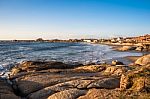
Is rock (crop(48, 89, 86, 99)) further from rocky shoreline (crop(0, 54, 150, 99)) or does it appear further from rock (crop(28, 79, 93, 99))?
rock (crop(28, 79, 93, 99))

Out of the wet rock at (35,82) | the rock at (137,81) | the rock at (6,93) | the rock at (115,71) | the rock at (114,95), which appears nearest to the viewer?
the rock at (114,95)

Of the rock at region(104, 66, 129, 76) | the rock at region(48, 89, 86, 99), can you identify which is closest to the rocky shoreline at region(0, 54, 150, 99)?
the rock at region(48, 89, 86, 99)

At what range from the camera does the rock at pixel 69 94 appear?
10320 millimetres

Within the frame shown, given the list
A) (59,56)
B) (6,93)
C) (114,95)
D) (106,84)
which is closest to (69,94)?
(114,95)

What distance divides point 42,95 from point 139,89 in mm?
3807

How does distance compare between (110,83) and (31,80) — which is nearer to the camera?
(110,83)

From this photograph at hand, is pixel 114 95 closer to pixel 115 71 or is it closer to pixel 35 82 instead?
pixel 35 82

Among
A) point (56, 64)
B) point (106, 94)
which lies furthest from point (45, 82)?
point (56, 64)

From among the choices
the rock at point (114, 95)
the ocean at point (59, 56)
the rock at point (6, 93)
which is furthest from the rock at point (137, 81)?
the ocean at point (59, 56)

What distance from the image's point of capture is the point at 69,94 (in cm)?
1045

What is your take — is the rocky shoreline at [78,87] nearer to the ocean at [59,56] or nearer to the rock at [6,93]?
the rock at [6,93]

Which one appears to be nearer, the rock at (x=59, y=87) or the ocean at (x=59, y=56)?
the rock at (x=59, y=87)

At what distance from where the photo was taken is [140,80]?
34.7 feet

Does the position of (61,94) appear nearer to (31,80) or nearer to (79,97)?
(79,97)
